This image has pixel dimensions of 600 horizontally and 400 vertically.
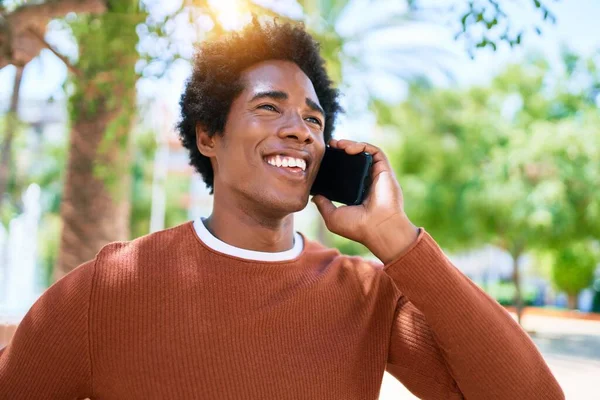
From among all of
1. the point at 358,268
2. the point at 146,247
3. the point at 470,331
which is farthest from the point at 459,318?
the point at 146,247

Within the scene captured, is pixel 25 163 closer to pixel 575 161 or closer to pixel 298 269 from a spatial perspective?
pixel 575 161

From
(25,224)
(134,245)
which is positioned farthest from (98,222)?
(25,224)

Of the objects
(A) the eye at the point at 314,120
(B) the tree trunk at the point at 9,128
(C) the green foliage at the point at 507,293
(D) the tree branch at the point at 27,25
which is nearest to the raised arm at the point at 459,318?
(A) the eye at the point at 314,120

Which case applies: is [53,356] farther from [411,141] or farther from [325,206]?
[411,141]

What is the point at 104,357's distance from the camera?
203 cm

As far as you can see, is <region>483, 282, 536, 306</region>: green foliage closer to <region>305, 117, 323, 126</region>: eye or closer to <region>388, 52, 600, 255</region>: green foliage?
<region>388, 52, 600, 255</region>: green foliage

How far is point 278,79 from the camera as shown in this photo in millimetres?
2529

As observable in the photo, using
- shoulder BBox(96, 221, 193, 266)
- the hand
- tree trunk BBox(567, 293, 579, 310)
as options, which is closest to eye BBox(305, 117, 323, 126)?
the hand

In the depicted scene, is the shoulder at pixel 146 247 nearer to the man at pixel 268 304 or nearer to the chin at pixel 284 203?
the man at pixel 268 304

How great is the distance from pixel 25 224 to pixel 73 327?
24059mm

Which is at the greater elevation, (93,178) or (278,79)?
(278,79)

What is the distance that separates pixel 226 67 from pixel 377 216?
2.95ft

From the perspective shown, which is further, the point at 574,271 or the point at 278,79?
the point at 574,271

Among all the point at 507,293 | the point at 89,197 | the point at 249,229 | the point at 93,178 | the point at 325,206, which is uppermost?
the point at 325,206
